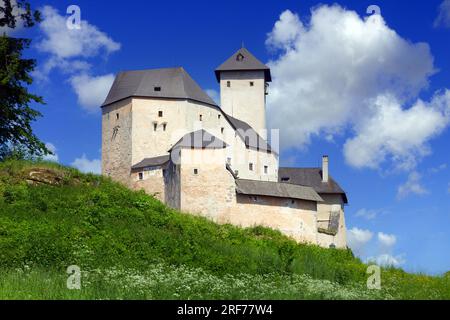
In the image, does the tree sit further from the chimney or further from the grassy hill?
the chimney

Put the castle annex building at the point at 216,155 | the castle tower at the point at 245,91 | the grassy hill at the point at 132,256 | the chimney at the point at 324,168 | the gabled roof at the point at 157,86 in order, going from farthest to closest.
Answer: the castle tower at the point at 245,91 < the chimney at the point at 324,168 < the gabled roof at the point at 157,86 < the castle annex building at the point at 216,155 < the grassy hill at the point at 132,256

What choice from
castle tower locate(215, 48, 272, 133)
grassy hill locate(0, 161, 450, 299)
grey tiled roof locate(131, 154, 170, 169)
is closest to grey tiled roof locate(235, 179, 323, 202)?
grassy hill locate(0, 161, 450, 299)

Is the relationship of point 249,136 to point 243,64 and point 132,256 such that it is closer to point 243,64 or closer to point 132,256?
point 243,64

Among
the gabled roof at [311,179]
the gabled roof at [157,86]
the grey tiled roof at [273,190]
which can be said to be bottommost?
the grey tiled roof at [273,190]

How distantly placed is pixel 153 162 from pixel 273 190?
31.7ft

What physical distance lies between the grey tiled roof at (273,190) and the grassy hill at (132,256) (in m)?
4.92

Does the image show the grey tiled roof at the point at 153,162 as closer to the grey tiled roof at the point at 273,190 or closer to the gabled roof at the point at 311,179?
the grey tiled roof at the point at 273,190

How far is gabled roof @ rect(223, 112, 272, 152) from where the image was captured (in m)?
54.5

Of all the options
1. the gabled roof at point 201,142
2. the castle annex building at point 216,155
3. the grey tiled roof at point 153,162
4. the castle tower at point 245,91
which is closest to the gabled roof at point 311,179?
the castle annex building at point 216,155

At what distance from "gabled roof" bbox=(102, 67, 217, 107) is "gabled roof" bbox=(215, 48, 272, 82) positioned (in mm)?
7074

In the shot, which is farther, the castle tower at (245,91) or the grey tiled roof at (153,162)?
the castle tower at (245,91)

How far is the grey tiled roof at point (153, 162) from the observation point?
4642cm
